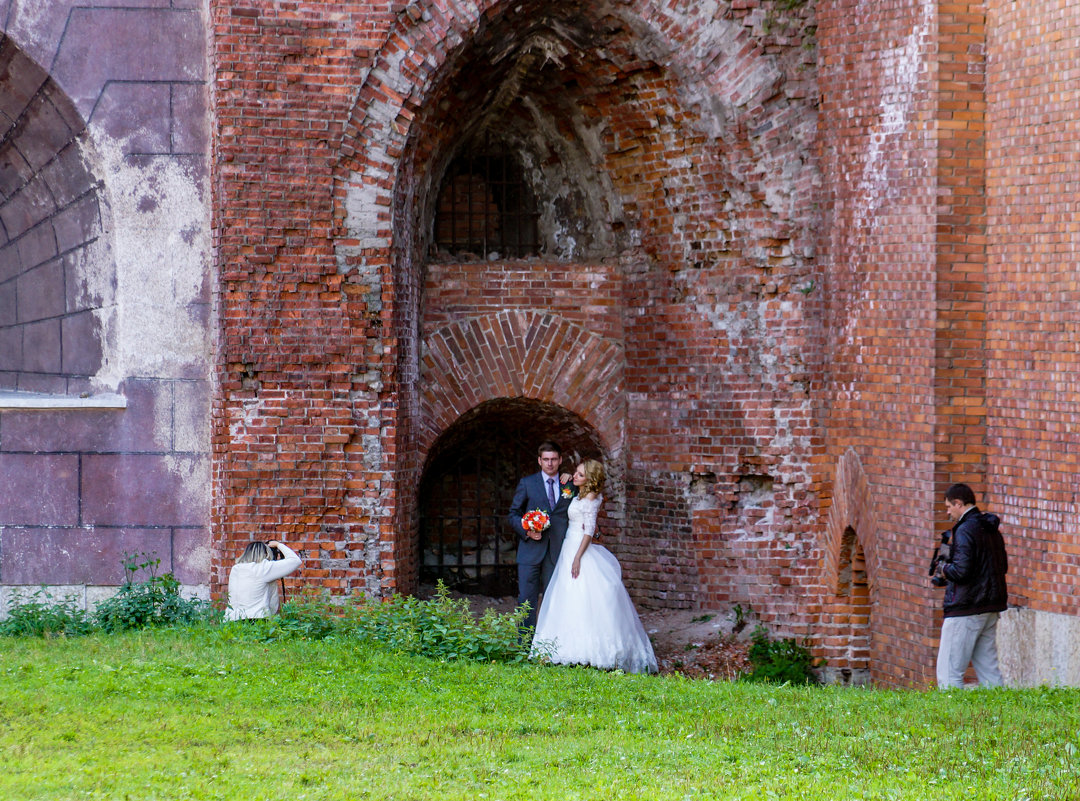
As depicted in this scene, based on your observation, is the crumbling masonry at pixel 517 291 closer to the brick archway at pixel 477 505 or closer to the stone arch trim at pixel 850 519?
the stone arch trim at pixel 850 519

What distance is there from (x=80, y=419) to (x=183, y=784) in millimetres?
5614

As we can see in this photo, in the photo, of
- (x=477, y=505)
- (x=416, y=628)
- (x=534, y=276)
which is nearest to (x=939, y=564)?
(x=416, y=628)

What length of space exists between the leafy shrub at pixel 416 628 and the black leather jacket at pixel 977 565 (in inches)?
119

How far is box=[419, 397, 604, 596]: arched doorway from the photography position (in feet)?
41.8

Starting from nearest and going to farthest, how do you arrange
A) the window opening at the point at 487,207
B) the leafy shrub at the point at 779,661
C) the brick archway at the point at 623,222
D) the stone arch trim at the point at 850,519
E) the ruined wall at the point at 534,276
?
the stone arch trim at the point at 850,519, the ruined wall at the point at 534,276, the leafy shrub at the point at 779,661, the brick archway at the point at 623,222, the window opening at the point at 487,207

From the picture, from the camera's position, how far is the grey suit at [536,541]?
10.4m

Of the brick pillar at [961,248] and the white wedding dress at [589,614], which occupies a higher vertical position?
the brick pillar at [961,248]

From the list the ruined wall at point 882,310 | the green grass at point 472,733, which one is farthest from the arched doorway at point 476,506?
the green grass at point 472,733

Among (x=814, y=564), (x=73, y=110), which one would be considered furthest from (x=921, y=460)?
(x=73, y=110)

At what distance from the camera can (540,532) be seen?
34.0 feet

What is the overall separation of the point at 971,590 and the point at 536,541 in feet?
11.9

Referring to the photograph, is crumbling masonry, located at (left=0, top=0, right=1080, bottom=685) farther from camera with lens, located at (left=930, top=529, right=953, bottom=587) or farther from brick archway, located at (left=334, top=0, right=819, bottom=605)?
camera with lens, located at (left=930, top=529, right=953, bottom=587)

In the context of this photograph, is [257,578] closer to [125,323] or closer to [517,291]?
[125,323]

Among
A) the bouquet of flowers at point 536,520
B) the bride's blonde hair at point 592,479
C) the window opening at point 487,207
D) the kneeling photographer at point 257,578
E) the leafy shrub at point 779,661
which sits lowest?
the leafy shrub at point 779,661
